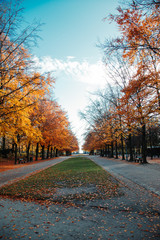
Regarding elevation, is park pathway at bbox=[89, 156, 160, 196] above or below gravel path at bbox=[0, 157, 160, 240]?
below

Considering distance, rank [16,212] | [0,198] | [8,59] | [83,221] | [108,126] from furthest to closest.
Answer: [108,126], [8,59], [0,198], [16,212], [83,221]

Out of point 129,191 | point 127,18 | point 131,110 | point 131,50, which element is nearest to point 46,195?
point 129,191

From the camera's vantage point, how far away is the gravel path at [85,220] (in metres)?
3.20

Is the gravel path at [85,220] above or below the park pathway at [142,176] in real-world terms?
above

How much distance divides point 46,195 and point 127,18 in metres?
6.85

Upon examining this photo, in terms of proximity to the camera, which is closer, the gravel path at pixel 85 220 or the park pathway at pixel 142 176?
the gravel path at pixel 85 220

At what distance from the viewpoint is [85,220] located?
389cm

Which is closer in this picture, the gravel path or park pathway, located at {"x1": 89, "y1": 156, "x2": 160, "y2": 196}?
the gravel path

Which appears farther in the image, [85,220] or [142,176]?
[142,176]

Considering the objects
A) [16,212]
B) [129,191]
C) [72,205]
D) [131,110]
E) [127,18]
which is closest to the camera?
[16,212]

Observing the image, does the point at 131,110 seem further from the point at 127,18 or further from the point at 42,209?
the point at 42,209

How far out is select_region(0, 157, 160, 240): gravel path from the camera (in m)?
3.20

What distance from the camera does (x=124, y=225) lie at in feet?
11.8

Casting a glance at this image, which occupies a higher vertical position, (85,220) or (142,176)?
(85,220)
